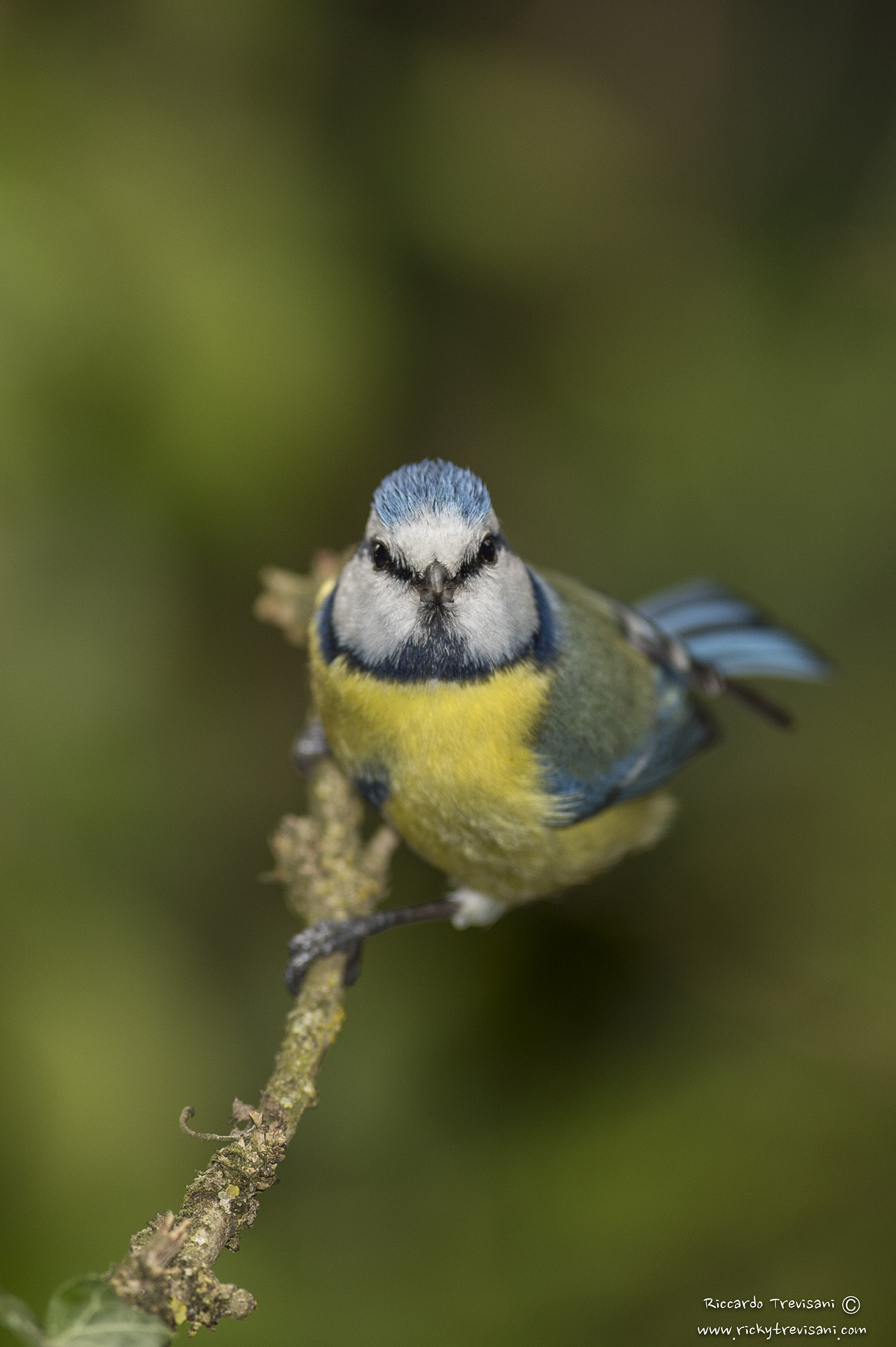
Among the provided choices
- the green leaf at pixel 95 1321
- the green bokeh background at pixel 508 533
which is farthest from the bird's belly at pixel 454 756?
the green leaf at pixel 95 1321

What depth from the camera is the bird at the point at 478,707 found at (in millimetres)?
2283

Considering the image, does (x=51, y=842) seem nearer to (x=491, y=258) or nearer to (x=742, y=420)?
(x=491, y=258)

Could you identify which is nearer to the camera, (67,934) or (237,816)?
(67,934)

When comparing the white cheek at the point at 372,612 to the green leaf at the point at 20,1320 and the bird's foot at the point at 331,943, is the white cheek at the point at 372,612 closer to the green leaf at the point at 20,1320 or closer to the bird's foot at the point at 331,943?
the bird's foot at the point at 331,943

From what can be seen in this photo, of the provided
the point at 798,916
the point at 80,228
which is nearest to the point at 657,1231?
the point at 798,916

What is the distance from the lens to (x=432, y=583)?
223cm

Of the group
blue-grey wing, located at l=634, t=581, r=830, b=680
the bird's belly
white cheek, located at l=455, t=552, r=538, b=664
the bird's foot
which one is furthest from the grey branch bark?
blue-grey wing, located at l=634, t=581, r=830, b=680

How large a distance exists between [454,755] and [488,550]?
0.42 m

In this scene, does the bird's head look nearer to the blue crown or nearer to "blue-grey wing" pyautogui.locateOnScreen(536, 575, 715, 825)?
the blue crown

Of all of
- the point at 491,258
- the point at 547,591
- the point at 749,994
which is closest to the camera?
the point at 547,591

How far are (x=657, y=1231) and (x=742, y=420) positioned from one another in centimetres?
243

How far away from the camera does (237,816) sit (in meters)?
3.48

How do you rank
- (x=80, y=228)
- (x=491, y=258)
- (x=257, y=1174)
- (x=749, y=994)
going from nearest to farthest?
(x=257, y=1174), (x=80, y=228), (x=749, y=994), (x=491, y=258)

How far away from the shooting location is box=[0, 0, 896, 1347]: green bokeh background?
281 centimetres
